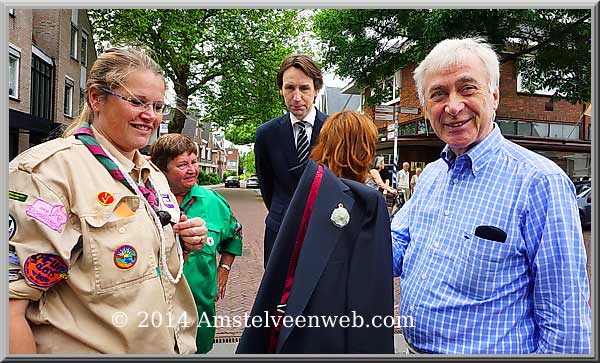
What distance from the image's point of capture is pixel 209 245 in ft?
→ 7.54

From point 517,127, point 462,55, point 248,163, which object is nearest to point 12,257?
point 462,55

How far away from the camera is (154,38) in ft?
6.33

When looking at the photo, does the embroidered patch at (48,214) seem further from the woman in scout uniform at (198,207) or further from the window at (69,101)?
the woman in scout uniform at (198,207)

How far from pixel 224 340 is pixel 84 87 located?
1011mm

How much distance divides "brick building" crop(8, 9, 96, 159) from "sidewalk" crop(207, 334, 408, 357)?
0.88m

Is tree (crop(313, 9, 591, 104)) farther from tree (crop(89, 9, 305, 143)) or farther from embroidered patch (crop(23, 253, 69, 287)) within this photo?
embroidered patch (crop(23, 253, 69, 287))

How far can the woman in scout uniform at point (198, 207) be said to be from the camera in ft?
7.20

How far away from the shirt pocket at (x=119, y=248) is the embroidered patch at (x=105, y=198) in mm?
36

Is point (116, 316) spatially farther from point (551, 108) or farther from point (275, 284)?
point (551, 108)

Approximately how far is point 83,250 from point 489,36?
1.50 m

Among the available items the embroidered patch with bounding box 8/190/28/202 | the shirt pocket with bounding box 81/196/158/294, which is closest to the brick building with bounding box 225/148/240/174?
the shirt pocket with bounding box 81/196/158/294

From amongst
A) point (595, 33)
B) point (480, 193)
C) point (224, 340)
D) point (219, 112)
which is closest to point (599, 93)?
point (595, 33)

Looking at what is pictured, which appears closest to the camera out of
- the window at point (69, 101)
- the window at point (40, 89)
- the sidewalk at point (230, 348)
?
the sidewalk at point (230, 348)

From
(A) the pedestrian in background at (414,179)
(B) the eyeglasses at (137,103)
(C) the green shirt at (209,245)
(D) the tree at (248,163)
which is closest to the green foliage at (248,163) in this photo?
(D) the tree at (248,163)
